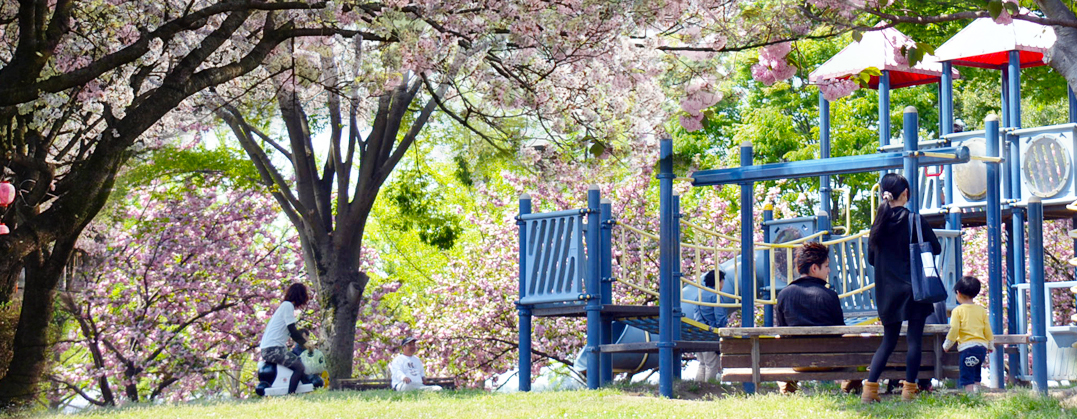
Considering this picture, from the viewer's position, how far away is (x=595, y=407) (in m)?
8.67

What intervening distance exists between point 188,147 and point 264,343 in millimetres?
8146

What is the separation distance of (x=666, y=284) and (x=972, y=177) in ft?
18.4

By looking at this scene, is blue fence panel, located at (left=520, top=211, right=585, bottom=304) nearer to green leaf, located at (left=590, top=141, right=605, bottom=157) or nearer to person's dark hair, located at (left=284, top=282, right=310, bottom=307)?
person's dark hair, located at (left=284, top=282, right=310, bottom=307)

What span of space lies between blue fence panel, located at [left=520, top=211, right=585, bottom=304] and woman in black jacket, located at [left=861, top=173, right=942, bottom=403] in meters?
3.76

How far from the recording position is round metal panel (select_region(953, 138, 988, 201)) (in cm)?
1392

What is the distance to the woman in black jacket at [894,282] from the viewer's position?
26.6ft

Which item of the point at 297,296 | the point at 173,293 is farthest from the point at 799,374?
the point at 173,293

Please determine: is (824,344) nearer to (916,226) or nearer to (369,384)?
(916,226)

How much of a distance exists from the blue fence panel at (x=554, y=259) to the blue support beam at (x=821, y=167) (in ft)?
5.46

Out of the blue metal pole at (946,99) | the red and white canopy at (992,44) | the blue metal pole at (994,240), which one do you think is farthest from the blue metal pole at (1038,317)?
the blue metal pole at (946,99)

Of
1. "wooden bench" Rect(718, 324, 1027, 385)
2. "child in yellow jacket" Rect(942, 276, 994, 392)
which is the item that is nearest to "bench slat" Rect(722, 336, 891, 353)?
"wooden bench" Rect(718, 324, 1027, 385)

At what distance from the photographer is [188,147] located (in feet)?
61.7

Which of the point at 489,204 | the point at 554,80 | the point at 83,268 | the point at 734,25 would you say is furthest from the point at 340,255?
the point at 489,204

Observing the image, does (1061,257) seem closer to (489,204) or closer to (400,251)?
(489,204)
